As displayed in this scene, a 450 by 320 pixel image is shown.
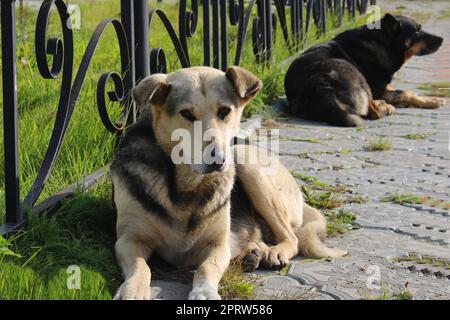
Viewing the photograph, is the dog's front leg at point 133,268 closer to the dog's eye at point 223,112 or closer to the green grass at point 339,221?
the dog's eye at point 223,112

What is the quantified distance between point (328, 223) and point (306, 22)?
20.4 ft

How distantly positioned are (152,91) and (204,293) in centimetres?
96

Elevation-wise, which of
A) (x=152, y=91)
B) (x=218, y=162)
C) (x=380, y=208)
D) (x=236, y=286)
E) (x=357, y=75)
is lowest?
(x=380, y=208)

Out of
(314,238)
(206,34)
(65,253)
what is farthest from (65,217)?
(206,34)

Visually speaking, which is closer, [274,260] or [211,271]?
[211,271]

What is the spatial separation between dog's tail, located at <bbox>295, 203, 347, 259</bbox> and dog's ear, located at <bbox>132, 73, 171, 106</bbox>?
3.53ft

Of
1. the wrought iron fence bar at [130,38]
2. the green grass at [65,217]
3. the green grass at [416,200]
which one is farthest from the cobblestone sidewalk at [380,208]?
the wrought iron fence bar at [130,38]

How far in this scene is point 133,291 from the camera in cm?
333

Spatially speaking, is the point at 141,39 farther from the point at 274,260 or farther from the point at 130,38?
the point at 274,260

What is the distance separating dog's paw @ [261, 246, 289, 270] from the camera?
3971 millimetres

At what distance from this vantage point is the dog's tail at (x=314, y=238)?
4191 mm

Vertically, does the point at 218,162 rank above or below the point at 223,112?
below

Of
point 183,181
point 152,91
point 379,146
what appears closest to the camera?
point 152,91
